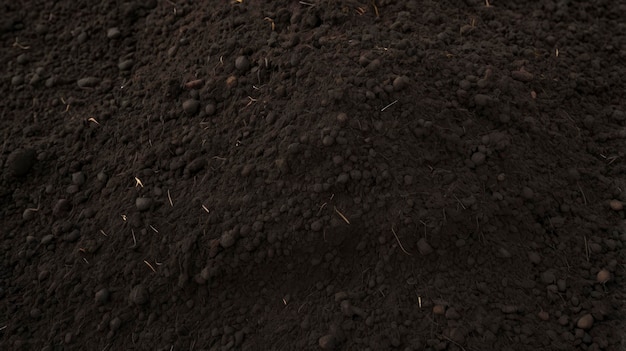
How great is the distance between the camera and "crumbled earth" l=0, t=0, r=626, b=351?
252 cm

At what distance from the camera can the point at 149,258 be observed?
2.69 metres

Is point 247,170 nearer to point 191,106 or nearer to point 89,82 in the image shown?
point 191,106

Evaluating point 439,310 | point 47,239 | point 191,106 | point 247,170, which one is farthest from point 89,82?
point 439,310

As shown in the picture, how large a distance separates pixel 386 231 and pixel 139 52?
60.1 inches

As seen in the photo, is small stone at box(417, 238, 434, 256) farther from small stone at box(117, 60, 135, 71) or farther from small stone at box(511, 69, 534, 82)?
small stone at box(117, 60, 135, 71)

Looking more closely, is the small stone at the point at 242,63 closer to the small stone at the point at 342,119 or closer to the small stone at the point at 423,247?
the small stone at the point at 342,119

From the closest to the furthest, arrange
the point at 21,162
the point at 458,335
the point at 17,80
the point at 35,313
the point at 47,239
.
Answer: the point at 458,335
the point at 35,313
the point at 47,239
the point at 21,162
the point at 17,80

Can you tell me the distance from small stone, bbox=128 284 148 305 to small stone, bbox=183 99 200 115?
0.73m

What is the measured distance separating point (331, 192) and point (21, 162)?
4.52ft

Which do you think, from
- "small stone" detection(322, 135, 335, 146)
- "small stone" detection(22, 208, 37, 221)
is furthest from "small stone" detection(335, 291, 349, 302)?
"small stone" detection(22, 208, 37, 221)

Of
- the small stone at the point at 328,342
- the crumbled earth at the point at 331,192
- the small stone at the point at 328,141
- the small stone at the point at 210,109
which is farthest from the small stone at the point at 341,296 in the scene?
the small stone at the point at 210,109

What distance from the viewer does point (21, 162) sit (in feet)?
9.94

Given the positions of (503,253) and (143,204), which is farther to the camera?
(143,204)

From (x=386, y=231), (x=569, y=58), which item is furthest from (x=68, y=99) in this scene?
(x=569, y=58)
